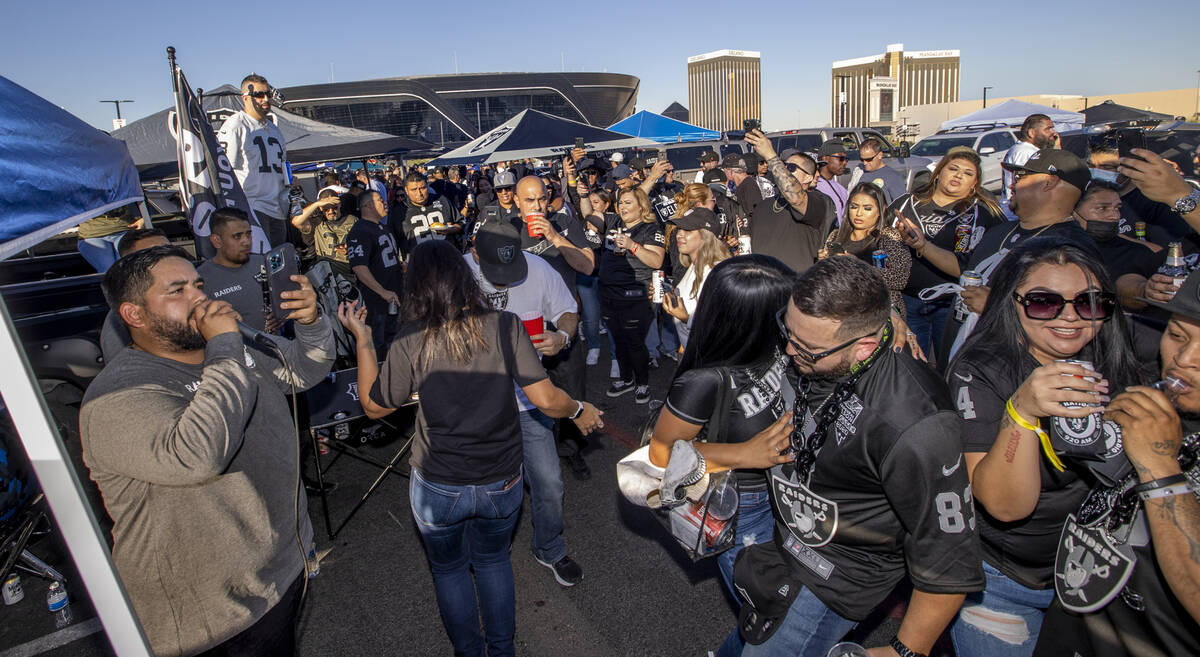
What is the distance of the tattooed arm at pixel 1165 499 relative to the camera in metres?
1.34

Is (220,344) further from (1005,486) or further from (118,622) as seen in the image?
(1005,486)

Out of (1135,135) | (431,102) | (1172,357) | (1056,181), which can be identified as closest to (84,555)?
(1172,357)

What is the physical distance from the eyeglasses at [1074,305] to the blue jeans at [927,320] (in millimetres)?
2892

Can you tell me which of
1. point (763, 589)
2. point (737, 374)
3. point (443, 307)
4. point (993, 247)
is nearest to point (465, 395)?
point (443, 307)

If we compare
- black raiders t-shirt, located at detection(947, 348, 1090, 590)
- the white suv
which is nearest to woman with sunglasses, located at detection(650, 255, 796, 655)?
black raiders t-shirt, located at detection(947, 348, 1090, 590)

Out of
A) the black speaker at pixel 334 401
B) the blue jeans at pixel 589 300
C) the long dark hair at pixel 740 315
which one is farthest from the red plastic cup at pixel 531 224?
the long dark hair at pixel 740 315

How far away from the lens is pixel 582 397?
4.67 meters

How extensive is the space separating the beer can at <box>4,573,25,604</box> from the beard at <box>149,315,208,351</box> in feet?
10.1

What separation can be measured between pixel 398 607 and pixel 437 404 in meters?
1.67

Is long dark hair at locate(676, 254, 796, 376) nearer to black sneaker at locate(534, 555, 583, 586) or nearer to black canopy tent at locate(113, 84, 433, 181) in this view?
black sneaker at locate(534, 555, 583, 586)

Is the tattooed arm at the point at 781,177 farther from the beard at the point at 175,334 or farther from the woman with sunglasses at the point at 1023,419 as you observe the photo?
the beard at the point at 175,334

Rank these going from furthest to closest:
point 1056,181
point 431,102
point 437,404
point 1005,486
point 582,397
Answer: point 431,102 < point 582,397 < point 1056,181 < point 437,404 < point 1005,486

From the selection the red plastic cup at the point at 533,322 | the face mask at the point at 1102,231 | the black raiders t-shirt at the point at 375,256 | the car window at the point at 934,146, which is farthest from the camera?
the car window at the point at 934,146

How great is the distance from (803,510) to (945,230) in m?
3.41
